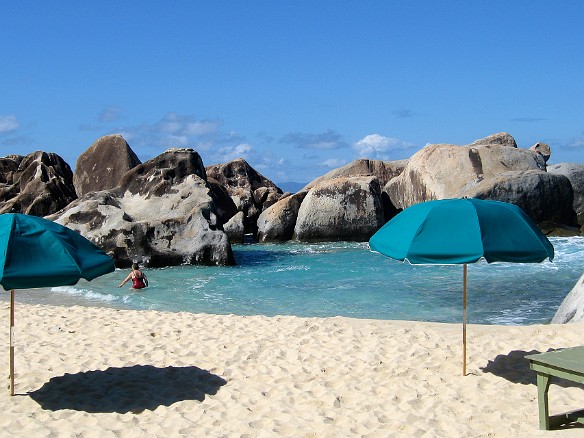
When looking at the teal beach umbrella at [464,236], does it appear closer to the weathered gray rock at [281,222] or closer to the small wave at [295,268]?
the small wave at [295,268]

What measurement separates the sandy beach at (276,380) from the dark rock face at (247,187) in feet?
74.3

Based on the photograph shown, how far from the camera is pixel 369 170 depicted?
35.9 meters

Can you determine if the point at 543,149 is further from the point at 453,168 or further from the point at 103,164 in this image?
the point at 103,164

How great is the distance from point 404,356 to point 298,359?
1.33 m

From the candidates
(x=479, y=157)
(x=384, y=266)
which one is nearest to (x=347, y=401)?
(x=384, y=266)

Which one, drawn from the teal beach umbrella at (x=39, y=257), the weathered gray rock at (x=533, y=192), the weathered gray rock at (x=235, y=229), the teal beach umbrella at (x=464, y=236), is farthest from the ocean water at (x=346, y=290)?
the teal beach umbrella at (x=39, y=257)

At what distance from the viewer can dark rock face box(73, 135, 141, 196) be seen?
100ft

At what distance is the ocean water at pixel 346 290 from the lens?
13688 millimetres

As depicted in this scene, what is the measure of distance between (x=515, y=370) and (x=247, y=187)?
29.1 meters

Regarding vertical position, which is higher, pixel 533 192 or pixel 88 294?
pixel 533 192

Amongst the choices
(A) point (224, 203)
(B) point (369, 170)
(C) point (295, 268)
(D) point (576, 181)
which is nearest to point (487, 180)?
(D) point (576, 181)

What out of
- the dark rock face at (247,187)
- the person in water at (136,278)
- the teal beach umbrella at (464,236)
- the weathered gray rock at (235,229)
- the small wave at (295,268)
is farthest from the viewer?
the dark rock face at (247,187)

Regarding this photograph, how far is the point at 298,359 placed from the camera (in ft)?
27.1

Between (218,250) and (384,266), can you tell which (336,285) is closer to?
(384,266)
